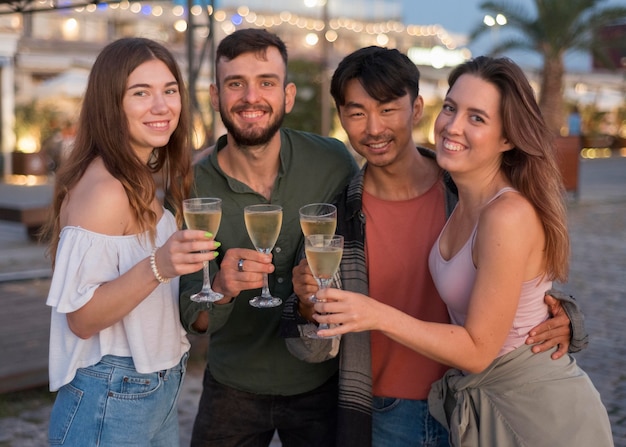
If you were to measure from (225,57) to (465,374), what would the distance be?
1560 millimetres

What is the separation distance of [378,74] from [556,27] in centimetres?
2304

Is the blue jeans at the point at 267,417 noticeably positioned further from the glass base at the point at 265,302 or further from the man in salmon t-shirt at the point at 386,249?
the glass base at the point at 265,302

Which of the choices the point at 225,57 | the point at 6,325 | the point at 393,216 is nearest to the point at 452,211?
the point at 393,216

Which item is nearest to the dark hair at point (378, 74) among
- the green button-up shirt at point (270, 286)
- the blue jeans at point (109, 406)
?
the green button-up shirt at point (270, 286)

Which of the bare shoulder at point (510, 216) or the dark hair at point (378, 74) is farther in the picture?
the dark hair at point (378, 74)

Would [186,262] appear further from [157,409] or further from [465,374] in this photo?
[465,374]

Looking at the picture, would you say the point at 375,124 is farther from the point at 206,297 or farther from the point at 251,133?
the point at 206,297

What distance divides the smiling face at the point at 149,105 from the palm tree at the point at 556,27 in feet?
74.6

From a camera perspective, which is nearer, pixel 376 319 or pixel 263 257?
pixel 376 319

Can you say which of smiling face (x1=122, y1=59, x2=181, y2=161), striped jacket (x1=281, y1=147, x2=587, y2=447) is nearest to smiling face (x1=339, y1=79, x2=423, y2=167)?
striped jacket (x1=281, y1=147, x2=587, y2=447)

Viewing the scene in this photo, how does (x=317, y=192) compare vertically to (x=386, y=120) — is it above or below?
below

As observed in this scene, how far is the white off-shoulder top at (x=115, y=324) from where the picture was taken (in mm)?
2389

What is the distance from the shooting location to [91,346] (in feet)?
8.29

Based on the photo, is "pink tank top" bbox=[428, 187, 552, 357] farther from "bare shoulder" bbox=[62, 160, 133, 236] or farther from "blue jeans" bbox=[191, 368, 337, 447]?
"bare shoulder" bbox=[62, 160, 133, 236]
